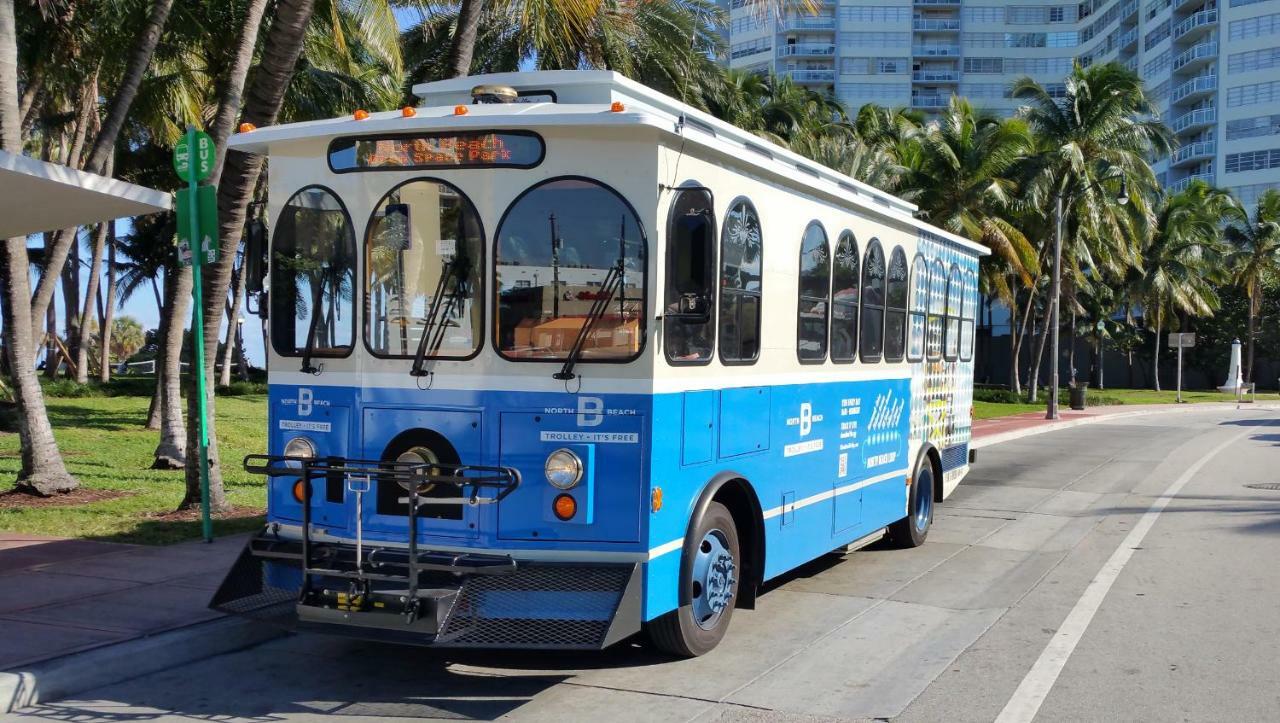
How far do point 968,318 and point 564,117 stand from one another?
827cm

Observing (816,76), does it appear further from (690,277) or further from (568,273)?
(568,273)

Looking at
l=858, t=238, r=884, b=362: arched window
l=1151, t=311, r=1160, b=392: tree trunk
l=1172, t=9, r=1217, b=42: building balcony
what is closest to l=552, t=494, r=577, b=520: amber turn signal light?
l=858, t=238, r=884, b=362: arched window

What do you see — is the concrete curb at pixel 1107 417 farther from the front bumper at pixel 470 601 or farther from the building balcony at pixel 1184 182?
the building balcony at pixel 1184 182

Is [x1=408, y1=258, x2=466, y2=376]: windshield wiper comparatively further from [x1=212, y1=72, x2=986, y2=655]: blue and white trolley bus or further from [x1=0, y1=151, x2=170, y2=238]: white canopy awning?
[x1=0, y1=151, x2=170, y2=238]: white canopy awning

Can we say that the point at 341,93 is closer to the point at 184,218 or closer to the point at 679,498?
the point at 184,218

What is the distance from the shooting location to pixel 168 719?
19.5 feet

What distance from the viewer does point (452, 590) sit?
5980mm

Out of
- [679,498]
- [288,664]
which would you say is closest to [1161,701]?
[679,498]

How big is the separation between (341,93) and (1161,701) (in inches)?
798

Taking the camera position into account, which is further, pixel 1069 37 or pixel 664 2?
pixel 1069 37

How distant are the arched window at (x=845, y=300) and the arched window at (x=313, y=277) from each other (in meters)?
3.81

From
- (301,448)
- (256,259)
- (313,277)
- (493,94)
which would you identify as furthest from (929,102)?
(301,448)

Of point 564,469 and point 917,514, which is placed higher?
point 564,469

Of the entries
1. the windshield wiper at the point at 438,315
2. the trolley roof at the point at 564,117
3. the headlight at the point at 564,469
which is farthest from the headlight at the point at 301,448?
the trolley roof at the point at 564,117
